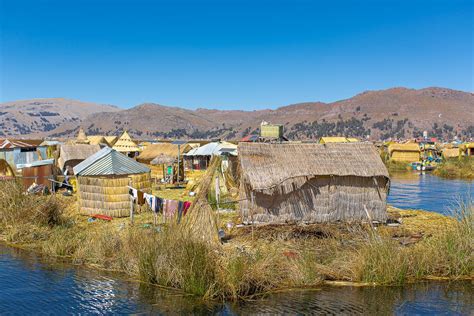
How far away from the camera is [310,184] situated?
Result: 1567 cm

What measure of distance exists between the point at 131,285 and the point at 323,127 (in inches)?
5988

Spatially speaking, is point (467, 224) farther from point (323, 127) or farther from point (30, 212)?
point (323, 127)

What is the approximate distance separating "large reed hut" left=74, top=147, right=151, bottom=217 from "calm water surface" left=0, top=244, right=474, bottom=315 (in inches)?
252

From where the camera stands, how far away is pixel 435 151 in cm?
6244

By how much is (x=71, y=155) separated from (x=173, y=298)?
2312 centimetres

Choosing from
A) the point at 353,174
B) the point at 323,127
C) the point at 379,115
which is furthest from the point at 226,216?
the point at 379,115

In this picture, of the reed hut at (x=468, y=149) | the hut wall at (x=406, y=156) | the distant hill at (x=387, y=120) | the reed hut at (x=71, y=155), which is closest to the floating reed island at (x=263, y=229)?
the reed hut at (x=71, y=155)

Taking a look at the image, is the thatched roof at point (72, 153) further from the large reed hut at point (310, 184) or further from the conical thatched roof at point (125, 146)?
the large reed hut at point (310, 184)

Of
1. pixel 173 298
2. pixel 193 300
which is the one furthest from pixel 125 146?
pixel 193 300

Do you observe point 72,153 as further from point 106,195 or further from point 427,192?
point 427,192

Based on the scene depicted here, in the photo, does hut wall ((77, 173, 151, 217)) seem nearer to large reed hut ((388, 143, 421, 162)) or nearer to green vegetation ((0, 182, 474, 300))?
green vegetation ((0, 182, 474, 300))

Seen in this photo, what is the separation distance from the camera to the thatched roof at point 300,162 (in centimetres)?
Answer: 1527

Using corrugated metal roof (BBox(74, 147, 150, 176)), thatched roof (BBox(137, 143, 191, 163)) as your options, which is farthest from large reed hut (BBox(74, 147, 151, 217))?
thatched roof (BBox(137, 143, 191, 163))

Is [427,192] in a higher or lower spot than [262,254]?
lower
